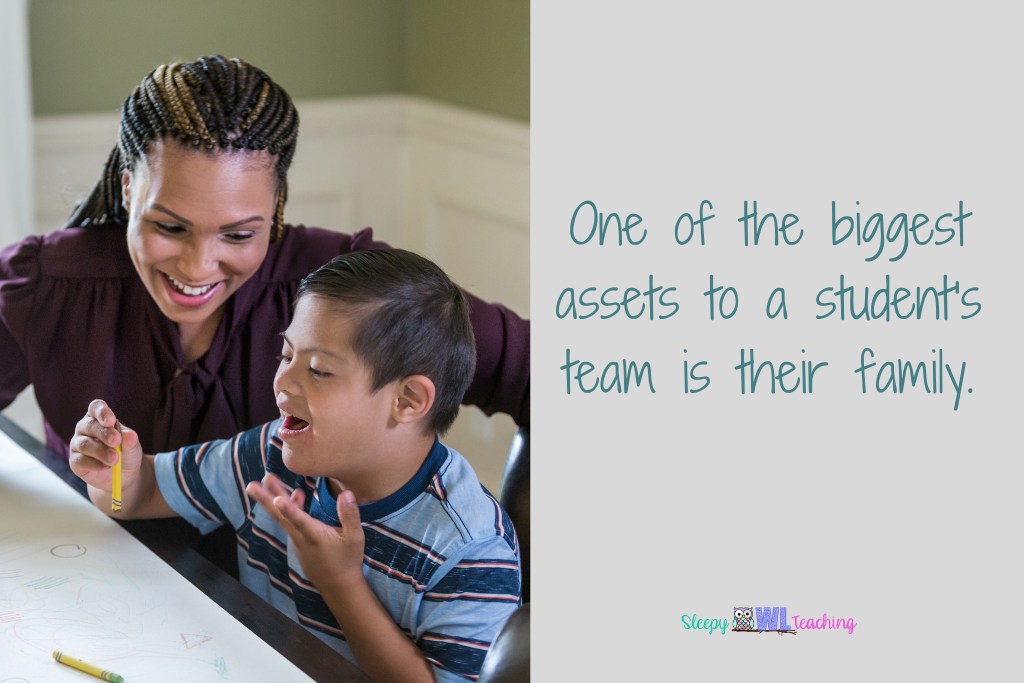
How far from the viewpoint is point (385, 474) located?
0.86m

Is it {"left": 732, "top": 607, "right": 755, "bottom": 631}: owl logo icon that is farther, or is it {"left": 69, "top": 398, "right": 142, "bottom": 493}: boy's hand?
{"left": 69, "top": 398, "right": 142, "bottom": 493}: boy's hand

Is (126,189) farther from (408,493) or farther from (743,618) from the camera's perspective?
(743,618)

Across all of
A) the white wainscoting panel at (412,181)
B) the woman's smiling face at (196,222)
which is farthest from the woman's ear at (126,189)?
the white wainscoting panel at (412,181)

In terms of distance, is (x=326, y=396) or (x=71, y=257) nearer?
(x=326, y=396)

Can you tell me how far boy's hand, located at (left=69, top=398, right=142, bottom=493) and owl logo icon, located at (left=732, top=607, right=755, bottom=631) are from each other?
55 centimetres

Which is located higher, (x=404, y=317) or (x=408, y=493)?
(x=404, y=317)

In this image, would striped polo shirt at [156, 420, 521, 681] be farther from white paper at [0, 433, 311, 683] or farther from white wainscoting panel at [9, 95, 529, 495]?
white wainscoting panel at [9, 95, 529, 495]

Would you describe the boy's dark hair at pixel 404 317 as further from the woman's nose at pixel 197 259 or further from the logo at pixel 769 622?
the logo at pixel 769 622

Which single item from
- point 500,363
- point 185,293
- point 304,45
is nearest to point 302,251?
point 185,293

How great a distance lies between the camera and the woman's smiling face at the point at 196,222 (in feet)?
3.16

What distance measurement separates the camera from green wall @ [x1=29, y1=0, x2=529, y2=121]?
1924 millimetres

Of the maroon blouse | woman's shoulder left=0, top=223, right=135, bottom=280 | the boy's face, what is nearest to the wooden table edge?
the boy's face

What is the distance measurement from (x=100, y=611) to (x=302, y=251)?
49cm

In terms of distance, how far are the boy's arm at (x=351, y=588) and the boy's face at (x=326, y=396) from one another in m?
0.04
